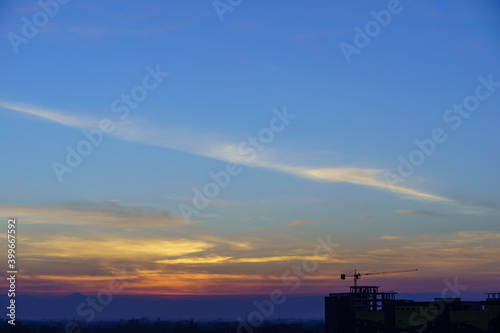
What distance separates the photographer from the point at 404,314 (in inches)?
5271

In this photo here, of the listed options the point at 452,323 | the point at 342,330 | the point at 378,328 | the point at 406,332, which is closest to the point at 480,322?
the point at 452,323

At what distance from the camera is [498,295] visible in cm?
12256

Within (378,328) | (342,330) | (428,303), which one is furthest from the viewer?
(342,330)

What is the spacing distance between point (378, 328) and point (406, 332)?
36.3ft

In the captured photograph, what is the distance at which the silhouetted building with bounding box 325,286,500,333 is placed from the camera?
11688 cm

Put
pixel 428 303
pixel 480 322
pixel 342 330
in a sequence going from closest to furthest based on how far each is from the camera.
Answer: pixel 480 322
pixel 428 303
pixel 342 330

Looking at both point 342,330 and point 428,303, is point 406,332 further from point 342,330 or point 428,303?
point 342,330

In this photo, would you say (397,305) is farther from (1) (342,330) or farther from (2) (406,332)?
(1) (342,330)

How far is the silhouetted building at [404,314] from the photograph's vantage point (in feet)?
383

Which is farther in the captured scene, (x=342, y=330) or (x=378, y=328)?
(x=342, y=330)

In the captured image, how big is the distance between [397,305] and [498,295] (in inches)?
863

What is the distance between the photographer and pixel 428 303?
129000 millimetres

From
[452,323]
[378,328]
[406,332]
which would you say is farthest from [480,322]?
[378,328]

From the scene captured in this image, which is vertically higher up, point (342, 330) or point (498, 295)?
point (498, 295)
